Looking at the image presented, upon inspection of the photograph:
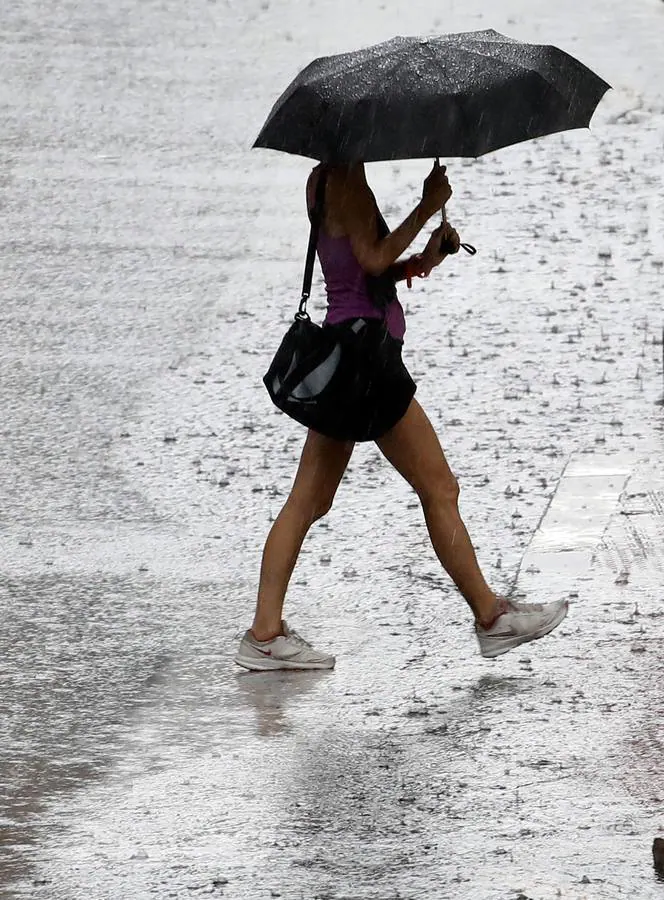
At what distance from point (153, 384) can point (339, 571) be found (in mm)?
2658

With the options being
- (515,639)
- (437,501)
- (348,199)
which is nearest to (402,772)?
(515,639)

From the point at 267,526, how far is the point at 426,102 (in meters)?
2.48

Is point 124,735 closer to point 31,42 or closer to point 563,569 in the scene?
point 563,569

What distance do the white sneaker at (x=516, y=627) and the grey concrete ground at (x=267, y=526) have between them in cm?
11

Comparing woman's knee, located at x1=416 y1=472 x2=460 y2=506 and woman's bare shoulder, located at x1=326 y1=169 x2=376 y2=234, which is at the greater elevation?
woman's bare shoulder, located at x1=326 y1=169 x2=376 y2=234

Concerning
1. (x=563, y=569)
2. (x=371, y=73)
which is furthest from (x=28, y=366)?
(x=371, y=73)

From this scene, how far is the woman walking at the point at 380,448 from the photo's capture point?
18.3ft

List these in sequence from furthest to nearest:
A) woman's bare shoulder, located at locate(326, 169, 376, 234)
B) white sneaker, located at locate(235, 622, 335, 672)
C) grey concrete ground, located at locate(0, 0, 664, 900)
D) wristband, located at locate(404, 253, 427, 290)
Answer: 1. white sneaker, located at locate(235, 622, 335, 672)
2. wristband, located at locate(404, 253, 427, 290)
3. woman's bare shoulder, located at locate(326, 169, 376, 234)
4. grey concrete ground, located at locate(0, 0, 664, 900)

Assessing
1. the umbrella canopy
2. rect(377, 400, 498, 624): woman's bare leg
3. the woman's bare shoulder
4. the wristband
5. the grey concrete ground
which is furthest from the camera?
rect(377, 400, 498, 624): woman's bare leg

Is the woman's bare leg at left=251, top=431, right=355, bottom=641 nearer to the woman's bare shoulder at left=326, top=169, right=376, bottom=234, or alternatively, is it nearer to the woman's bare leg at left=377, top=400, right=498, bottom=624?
the woman's bare leg at left=377, top=400, right=498, bottom=624

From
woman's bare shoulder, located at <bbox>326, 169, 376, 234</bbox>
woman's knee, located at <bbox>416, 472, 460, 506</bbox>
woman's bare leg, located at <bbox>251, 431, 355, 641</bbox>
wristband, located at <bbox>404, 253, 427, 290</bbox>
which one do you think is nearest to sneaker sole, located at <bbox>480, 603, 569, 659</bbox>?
woman's knee, located at <bbox>416, 472, 460, 506</bbox>

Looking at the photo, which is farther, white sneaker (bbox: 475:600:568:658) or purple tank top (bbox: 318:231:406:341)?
white sneaker (bbox: 475:600:568:658)

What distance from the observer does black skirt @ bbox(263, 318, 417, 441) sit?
5.69 meters

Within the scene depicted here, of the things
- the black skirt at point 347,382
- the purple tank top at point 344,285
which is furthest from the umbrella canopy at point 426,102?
the black skirt at point 347,382
